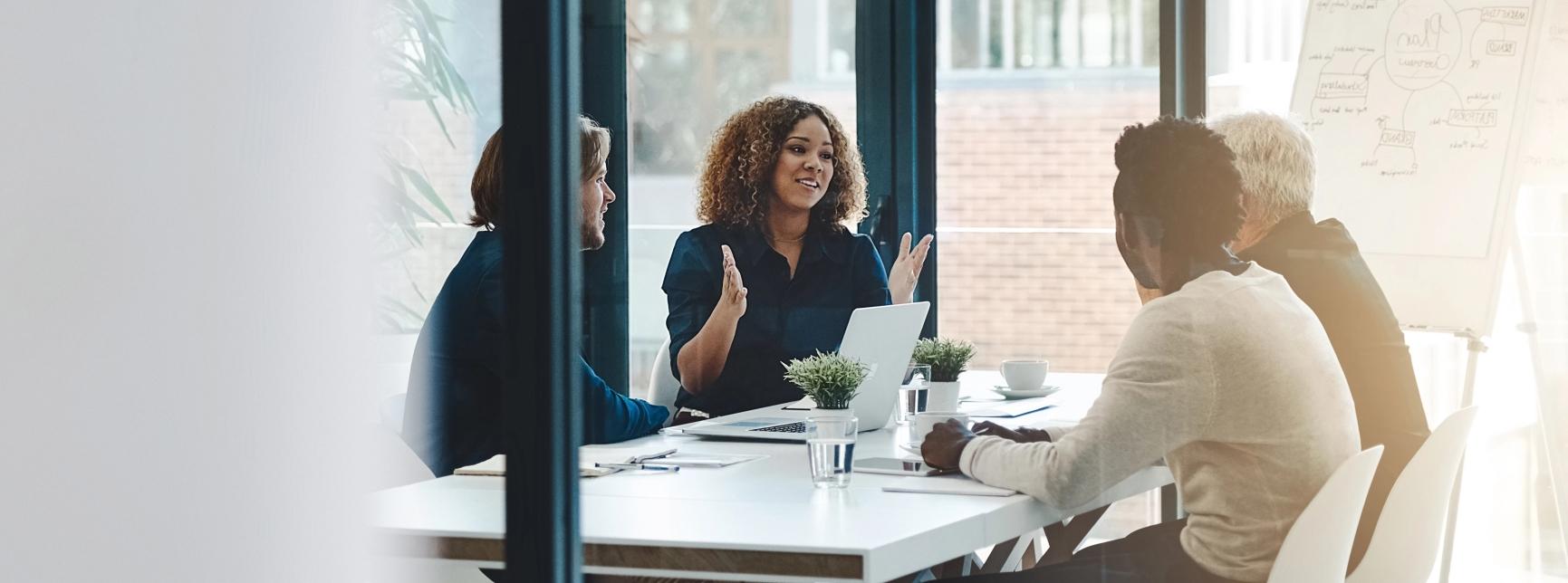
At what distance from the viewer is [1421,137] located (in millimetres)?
2121

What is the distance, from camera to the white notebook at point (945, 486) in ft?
5.86

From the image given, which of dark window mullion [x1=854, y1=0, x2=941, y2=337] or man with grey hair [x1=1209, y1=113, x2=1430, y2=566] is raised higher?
dark window mullion [x1=854, y1=0, x2=941, y2=337]

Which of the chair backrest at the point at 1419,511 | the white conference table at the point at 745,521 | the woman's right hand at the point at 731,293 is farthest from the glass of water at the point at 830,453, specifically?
the woman's right hand at the point at 731,293

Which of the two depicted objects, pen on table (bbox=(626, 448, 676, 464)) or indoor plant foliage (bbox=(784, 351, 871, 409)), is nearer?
pen on table (bbox=(626, 448, 676, 464))

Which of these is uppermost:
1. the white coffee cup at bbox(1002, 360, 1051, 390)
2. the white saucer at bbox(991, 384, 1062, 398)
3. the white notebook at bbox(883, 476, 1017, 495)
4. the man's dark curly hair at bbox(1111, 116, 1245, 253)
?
the man's dark curly hair at bbox(1111, 116, 1245, 253)

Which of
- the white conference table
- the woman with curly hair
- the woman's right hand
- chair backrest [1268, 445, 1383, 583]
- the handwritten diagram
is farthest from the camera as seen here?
the woman's right hand

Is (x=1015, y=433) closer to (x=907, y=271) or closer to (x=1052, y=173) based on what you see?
(x=1052, y=173)

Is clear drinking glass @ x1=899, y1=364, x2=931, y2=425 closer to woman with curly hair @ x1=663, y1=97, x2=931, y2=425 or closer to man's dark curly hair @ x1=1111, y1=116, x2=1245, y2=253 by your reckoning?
woman with curly hair @ x1=663, y1=97, x2=931, y2=425

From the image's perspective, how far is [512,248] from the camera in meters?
1.73

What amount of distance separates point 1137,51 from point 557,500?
1.19 m

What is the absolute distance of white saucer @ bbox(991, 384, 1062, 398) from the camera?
6.95 feet

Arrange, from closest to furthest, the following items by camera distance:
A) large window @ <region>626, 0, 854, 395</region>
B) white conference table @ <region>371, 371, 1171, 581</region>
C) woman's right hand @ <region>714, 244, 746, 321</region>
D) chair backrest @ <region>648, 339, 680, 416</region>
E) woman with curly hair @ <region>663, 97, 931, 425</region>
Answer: white conference table @ <region>371, 371, 1171, 581</region> < large window @ <region>626, 0, 854, 395</region> < chair backrest @ <region>648, 339, 680, 416</region> < woman with curly hair @ <region>663, 97, 931, 425</region> < woman's right hand @ <region>714, 244, 746, 321</region>

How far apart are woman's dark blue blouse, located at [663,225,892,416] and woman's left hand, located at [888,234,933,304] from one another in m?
0.11

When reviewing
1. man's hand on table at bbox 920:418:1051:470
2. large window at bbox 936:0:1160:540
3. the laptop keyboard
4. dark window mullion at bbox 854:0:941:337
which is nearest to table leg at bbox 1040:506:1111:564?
large window at bbox 936:0:1160:540
